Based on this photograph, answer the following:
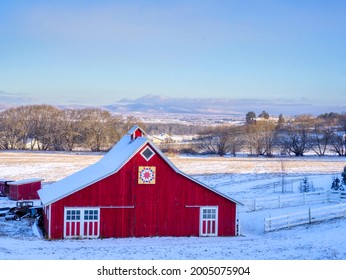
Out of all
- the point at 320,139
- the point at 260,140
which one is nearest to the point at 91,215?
the point at 260,140

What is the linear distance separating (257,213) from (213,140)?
8323cm

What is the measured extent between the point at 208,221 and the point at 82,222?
7110 mm

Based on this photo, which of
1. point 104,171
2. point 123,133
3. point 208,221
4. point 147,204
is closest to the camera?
point 147,204

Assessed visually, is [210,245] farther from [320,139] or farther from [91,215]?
[320,139]

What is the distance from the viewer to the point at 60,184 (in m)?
31.0

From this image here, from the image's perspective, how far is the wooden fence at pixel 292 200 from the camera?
37219 mm

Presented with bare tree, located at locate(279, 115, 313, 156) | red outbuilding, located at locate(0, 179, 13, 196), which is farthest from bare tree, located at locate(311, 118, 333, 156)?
red outbuilding, located at locate(0, 179, 13, 196)

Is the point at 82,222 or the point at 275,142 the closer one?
the point at 82,222

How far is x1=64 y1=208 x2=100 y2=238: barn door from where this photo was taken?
26794 millimetres

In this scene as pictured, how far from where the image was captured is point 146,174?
2792cm

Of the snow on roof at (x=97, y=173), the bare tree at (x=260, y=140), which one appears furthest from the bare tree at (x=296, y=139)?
the snow on roof at (x=97, y=173)

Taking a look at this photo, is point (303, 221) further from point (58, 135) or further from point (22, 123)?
point (22, 123)
